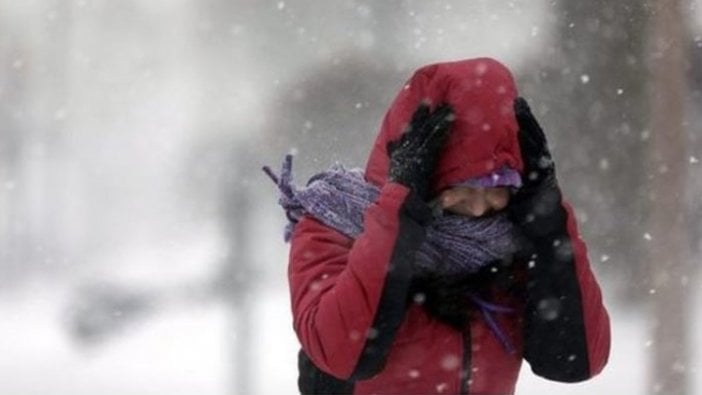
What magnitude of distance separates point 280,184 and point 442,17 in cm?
473

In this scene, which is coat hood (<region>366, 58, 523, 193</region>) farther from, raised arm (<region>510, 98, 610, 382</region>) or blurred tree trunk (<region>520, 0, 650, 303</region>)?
blurred tree trunk (<region>520, 0, 650, 303</region>)

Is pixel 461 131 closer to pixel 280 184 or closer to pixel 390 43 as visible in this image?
pixel 280 184

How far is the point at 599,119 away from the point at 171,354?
2.42 meters

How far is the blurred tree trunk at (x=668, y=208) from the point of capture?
17.5ft

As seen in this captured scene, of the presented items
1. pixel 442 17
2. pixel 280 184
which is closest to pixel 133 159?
pixel 442 17

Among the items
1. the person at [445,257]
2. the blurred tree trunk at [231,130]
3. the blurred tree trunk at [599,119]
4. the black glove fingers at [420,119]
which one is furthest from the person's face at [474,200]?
the blurred tree trunk at [231,130]

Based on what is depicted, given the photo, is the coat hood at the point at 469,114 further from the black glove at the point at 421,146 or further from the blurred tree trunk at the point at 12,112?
the blurred tree trunk at the point at 12,112

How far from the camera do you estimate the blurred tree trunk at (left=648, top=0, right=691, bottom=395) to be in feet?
17.5

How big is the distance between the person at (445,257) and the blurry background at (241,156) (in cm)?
352

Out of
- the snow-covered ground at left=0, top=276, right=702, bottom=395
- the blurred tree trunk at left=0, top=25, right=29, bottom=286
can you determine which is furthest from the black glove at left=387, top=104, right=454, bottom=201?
the blurred tree trunk at left=0, top=25, right=29, bottom=286

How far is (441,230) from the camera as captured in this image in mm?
1952

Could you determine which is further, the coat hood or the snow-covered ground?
the snow-covered ground

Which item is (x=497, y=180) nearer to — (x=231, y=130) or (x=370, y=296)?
(x=370, y=296)

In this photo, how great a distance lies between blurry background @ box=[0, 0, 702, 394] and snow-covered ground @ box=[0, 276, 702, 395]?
0.05 feet
